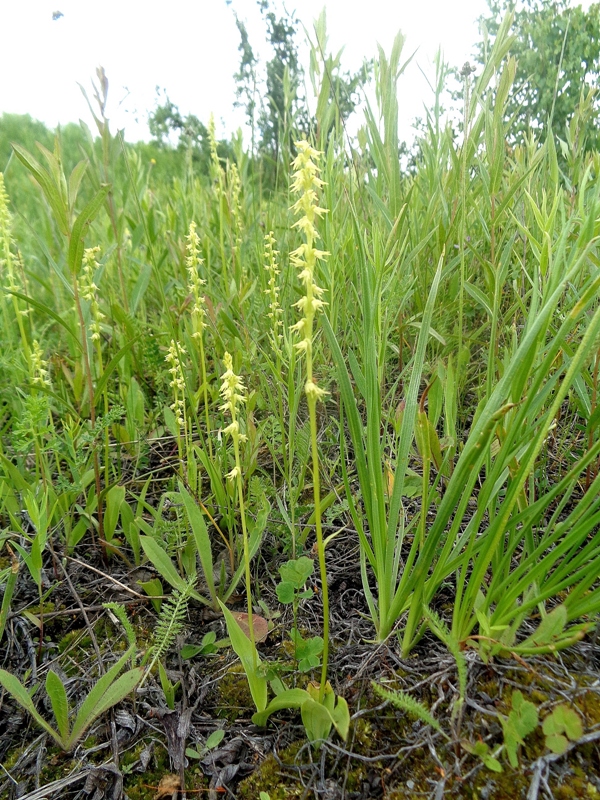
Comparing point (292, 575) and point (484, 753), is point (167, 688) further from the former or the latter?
point (484, 753)

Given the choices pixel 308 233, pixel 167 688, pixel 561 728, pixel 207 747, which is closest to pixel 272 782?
pixel 207 747

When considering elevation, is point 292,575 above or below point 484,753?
above

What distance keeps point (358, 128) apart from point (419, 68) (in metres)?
0.50

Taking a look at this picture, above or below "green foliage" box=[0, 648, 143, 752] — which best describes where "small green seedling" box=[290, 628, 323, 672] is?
above

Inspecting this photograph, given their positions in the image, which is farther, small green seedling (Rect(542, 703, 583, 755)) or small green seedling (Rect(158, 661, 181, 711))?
small green seedling (Rect(158, 661, 181, 711))

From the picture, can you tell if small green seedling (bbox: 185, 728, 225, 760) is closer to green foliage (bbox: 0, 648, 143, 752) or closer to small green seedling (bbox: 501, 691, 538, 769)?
green foliage (bbox: 0, 648, 143, 752)

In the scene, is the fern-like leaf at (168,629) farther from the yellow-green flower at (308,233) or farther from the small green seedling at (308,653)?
the yellow-green flower at (308,233)

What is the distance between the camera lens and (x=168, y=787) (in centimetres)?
94

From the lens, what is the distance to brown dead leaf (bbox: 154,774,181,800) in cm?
93

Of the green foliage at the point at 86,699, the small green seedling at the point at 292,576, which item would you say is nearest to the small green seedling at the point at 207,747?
the green foliage at the point at 86,699

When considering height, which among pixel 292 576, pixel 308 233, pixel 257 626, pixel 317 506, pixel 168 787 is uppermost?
pixel 308 233

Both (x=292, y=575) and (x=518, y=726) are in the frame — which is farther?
(x=292, y=575)

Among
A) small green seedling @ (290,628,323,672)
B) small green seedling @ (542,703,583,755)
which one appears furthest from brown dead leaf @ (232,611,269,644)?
small green seedling @ (542,703,583,755)

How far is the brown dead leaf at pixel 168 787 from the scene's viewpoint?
3.06 feet
